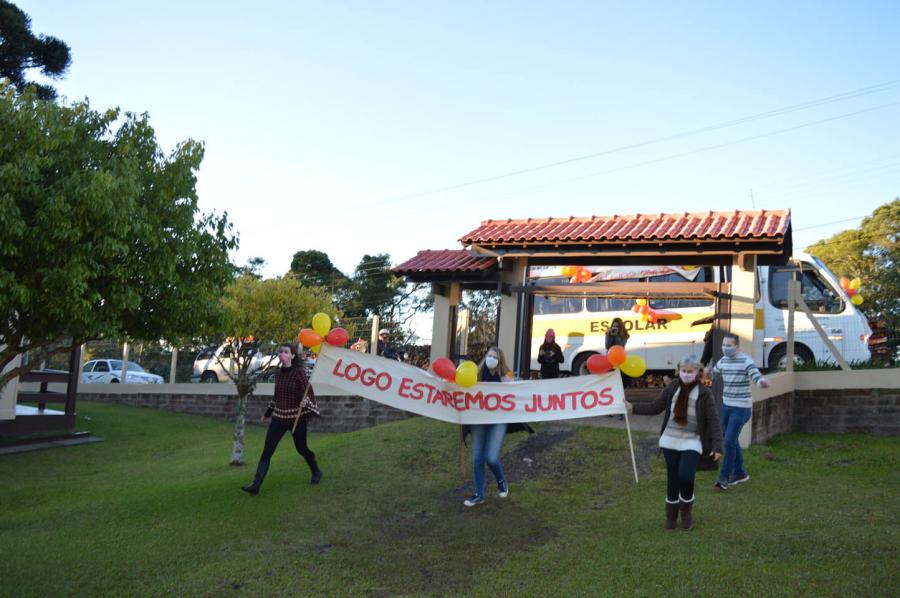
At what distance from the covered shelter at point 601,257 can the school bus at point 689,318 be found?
2.62 ft

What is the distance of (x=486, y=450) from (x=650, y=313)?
30.8 feet

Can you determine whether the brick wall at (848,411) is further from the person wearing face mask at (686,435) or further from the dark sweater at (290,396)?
the dark sweater at (290,396)

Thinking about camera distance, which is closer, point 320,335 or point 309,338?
point 309,338

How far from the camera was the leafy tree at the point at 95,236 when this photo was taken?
27.1ft

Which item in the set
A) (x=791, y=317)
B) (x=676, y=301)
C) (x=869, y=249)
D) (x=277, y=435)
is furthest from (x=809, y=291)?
(x=869, y=249)

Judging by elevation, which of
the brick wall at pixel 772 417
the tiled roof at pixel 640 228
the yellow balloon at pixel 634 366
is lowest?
the brick wall at pixel 772 417

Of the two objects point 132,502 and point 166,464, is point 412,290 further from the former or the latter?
point 132,502

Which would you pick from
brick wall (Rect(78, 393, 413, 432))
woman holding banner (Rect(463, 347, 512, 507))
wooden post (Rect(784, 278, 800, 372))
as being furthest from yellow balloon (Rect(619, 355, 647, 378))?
brick wall (Rect(78, 393, 413, 432))

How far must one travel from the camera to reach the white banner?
8.62 metres

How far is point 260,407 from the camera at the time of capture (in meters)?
18.4

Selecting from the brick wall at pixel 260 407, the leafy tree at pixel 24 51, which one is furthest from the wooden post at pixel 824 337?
the leafy tree at pixel 24 51

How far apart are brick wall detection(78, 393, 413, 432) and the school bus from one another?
13.5 feet

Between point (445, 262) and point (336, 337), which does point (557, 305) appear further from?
point (336, 337)

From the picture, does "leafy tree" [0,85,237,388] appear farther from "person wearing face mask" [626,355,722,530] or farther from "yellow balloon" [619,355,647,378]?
"person wearing face mask" [626,355,722,530]
